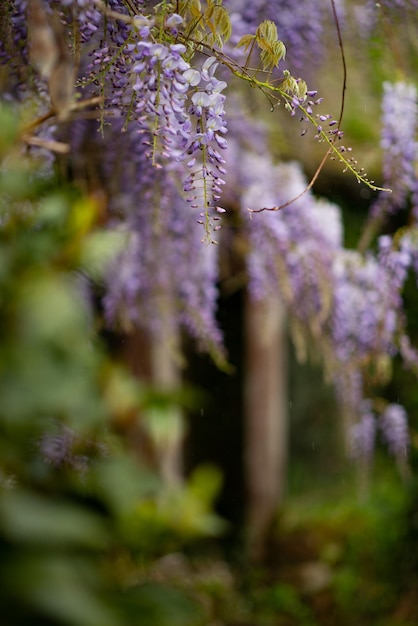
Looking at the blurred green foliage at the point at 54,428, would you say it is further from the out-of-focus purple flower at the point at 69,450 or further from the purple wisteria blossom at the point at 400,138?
the purple wisteria blossom at the point at 400,138

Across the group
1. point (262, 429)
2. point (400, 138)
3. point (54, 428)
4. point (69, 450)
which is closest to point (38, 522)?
point (54, 428)

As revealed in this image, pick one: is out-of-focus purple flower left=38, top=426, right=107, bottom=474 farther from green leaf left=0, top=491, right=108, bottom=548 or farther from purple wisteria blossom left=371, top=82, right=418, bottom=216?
purple wisteria blossom left=371, top=82, right=418, bottom=216

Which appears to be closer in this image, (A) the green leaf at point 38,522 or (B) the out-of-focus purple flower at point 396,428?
(A) the green leaf at point 38,522

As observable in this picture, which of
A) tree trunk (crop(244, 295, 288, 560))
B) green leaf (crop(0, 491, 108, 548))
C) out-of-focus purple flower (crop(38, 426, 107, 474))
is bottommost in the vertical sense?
tree trunk (crop(244, 295, 288, 560))

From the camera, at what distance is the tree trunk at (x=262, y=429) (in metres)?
3.53

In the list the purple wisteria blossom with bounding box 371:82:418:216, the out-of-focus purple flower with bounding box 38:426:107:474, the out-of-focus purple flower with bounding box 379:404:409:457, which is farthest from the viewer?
the out-of-focus purple flower with bounding box 379:404:409:457

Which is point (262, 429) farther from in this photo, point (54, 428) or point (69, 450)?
point (54, 428)

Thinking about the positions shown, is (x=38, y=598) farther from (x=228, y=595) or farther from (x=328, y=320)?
(x=228, y=595)

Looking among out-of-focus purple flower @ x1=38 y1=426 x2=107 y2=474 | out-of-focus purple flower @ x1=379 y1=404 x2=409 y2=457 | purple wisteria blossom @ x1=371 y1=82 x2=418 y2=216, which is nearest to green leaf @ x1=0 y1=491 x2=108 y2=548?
out-of-focus purple flower @ x1=38 y1=426 x2=107 y2=474

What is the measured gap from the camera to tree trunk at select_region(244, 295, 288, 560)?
353cm

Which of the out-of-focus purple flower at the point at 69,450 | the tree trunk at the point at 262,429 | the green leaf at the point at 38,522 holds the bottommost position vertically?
the tree trunk at the point at 262,429

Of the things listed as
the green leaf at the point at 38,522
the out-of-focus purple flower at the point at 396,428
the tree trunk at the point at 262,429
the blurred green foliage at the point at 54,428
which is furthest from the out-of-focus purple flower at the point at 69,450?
the tree trunk at the point at 262,429

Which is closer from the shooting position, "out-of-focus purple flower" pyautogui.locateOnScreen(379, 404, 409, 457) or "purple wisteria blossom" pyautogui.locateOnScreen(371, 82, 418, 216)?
"purple wisteria blossom" pyautogui.locateOnScreen(371, 82, 418, 216)

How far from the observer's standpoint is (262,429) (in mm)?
3564
